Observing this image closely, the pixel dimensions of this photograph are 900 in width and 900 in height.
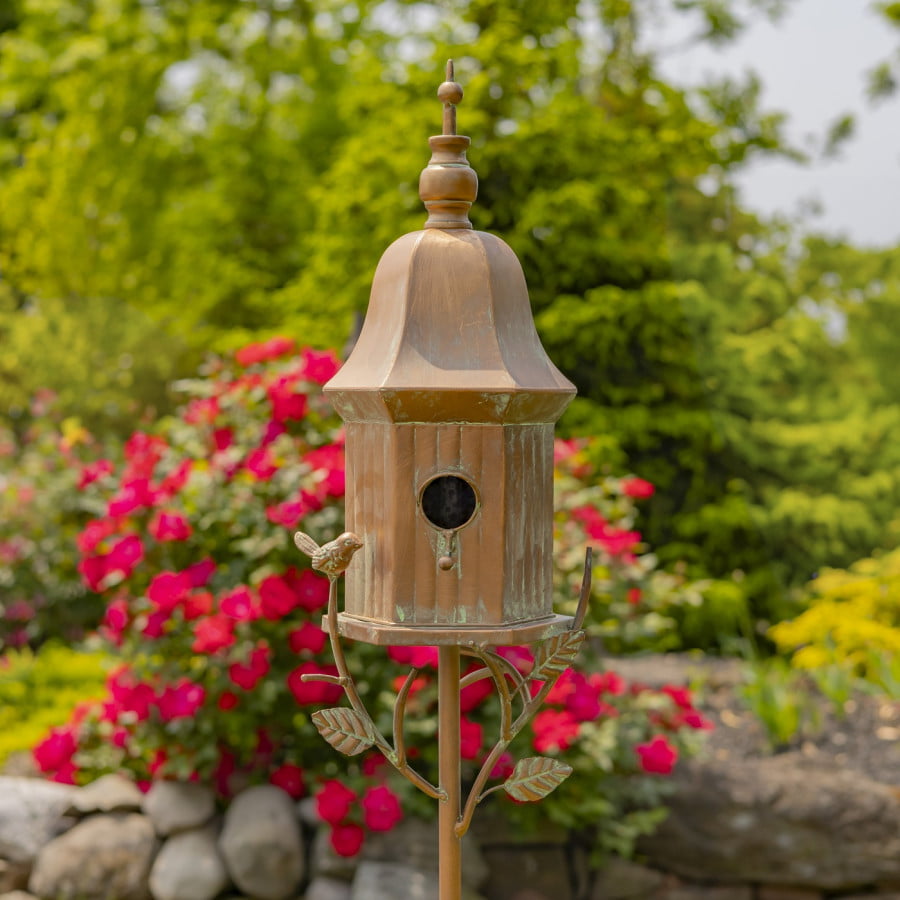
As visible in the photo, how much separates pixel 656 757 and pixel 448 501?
2112 mm

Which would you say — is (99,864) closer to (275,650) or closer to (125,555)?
(275,650)

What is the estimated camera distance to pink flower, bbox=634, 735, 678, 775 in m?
3.84

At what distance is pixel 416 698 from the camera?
3.70 m

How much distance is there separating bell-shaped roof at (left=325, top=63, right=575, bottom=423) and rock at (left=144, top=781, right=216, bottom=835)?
2260 mm

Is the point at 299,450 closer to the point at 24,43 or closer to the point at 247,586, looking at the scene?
the point at 247,586

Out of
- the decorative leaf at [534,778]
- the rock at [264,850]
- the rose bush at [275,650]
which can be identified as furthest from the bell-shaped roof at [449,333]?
the rock at [264,850]

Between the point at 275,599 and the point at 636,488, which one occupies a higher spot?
the point at 636,488

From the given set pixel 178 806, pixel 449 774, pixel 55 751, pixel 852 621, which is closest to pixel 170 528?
pixel 178 806

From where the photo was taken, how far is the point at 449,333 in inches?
80.3

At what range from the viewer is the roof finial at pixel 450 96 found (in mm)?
2125

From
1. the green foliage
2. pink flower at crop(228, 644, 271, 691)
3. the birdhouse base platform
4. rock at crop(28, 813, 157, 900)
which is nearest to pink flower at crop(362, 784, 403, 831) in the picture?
pink flower at crop(228, 644, 271, 691)

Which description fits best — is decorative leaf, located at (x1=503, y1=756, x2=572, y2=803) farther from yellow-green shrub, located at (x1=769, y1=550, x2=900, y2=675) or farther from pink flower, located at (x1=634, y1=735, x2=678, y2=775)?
yellow-green shrub, located at (x1=769, y1=550, x2=900, y2=675)

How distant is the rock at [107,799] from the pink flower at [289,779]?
51cm

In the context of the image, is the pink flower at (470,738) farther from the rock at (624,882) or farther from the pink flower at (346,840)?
the rock at (624,882)
